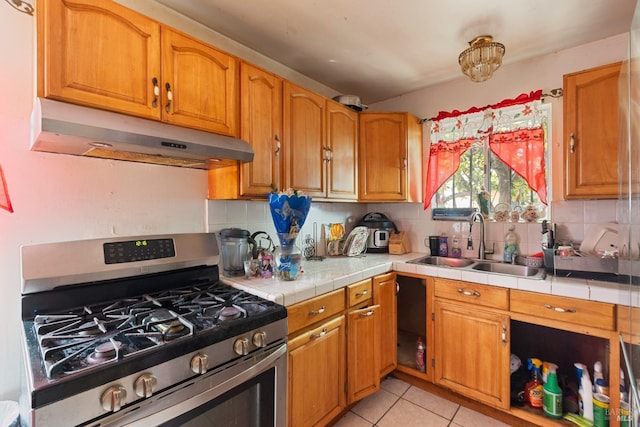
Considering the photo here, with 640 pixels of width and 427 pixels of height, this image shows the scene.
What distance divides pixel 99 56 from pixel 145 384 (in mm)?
1139

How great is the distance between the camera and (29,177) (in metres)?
1.19

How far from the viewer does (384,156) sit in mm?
2418

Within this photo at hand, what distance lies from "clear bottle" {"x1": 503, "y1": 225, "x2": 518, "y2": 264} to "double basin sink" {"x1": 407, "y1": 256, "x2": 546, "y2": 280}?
68 mm

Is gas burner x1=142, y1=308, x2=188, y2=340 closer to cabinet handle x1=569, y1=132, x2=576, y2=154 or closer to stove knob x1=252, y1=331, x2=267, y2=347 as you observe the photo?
stove knob x1=252, y1=331, x2=267, y2=347

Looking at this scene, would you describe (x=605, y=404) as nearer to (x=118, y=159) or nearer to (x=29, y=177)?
(x=118, y=159)

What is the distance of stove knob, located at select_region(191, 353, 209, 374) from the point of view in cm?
Answer: 95

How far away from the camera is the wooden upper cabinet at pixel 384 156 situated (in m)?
2.40

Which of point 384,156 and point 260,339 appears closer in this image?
point 260,339

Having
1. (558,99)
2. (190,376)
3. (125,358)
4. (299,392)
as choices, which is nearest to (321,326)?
(299,392)

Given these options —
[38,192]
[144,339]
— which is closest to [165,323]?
[144,339]

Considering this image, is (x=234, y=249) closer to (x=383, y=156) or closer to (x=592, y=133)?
(x=383, y=156)

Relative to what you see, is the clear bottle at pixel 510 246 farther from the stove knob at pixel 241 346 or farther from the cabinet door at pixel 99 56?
the cabinet door at pixel 99 56

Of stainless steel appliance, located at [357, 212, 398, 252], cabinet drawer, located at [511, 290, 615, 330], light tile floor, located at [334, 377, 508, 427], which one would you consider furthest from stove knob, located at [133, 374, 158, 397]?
stainless steel appliance, located at [357, 212, 398, 252]

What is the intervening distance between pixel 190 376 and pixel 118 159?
104 cm
